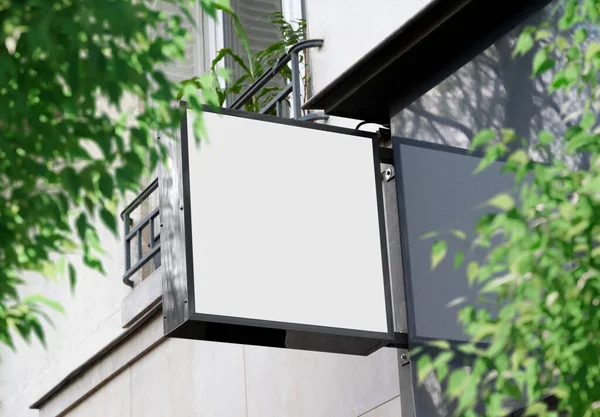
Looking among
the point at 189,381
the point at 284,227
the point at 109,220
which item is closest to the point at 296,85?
the point at 284,227

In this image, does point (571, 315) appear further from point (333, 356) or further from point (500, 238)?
point (333, 356)

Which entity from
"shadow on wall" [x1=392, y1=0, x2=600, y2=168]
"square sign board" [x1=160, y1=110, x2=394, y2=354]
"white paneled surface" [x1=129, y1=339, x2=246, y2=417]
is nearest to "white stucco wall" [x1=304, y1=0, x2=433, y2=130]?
"shadow on wall" [x1=392, y1=0, x2=600, y2=168]

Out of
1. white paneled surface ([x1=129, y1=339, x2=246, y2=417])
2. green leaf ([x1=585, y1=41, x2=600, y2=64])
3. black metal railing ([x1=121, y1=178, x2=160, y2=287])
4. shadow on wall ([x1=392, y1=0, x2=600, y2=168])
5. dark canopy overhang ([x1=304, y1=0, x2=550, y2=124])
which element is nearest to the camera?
green leaf ([x1=585, y1=41, x2=600, y2=64])

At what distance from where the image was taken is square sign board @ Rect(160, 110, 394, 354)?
7.44 meters

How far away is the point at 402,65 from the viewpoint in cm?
841

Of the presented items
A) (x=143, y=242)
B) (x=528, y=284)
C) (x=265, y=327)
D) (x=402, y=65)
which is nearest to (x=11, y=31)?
(x=528, y=284)

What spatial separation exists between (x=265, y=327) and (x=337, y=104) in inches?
80.4

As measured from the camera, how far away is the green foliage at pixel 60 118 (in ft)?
13.1

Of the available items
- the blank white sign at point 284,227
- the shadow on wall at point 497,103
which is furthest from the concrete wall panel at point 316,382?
the shadow on wall at point 497,103

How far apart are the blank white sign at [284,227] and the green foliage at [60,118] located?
3096mm

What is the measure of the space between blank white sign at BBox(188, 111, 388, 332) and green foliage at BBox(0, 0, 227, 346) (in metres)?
3.10

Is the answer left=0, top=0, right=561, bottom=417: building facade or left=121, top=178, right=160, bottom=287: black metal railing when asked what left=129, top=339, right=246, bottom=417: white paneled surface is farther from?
left=121, top=178, right=160, bottom=287: black metal railing

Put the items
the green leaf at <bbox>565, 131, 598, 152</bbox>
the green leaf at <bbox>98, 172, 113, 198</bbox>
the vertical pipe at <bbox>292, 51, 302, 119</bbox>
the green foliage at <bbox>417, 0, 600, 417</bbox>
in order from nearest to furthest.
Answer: the green leaf at <bbox>98, 172, 113, 198</bbox>, the green foliage at <bbox>417, 0, 600, 417</bbox>, the green leaf at <bbox>565, 131, 598, 152</bbox>, the vertical pipe at <bbox>292, 51, 302, 119</bbox>

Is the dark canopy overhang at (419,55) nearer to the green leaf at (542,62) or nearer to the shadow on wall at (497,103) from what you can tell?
the shadow on wall at (497,103)
